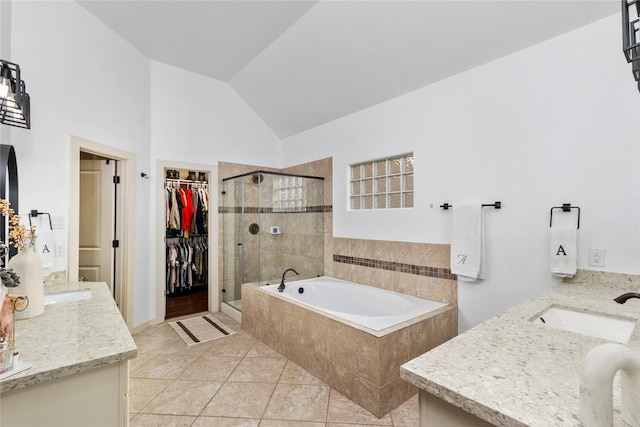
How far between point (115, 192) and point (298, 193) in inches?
82.6

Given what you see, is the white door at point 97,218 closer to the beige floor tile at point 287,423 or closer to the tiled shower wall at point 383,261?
the tiled shower wall at point 383,261

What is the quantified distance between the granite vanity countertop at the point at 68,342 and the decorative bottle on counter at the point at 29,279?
0.04 meters

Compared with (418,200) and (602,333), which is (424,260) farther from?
(602,333)

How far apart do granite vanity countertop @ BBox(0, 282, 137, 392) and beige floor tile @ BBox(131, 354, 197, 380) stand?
48.0 inches

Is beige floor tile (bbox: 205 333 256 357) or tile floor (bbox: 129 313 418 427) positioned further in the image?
beige floor tile (bbox: 205 333 256 357)

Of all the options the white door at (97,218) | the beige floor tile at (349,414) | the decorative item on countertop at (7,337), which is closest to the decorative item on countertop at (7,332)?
the decorative item on countertop at (7,337)

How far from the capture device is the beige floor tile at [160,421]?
1.83m

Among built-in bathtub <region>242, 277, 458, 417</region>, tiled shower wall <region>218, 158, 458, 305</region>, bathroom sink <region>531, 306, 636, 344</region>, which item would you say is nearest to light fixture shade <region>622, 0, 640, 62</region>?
bathroom sink <region>531, 306, 636, 344</region>

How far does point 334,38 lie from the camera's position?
2.76m

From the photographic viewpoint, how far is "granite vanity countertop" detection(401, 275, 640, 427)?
0.67 metres

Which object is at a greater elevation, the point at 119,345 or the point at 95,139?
the point at 95,139

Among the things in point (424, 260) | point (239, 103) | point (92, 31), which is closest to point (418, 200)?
point (424, 260)

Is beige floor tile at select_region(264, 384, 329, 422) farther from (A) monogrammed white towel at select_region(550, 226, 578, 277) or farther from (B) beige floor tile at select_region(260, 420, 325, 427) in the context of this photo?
(A) monogrammed white towel at select_region(550, 226, 578, 277)

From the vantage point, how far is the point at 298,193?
3957mm
